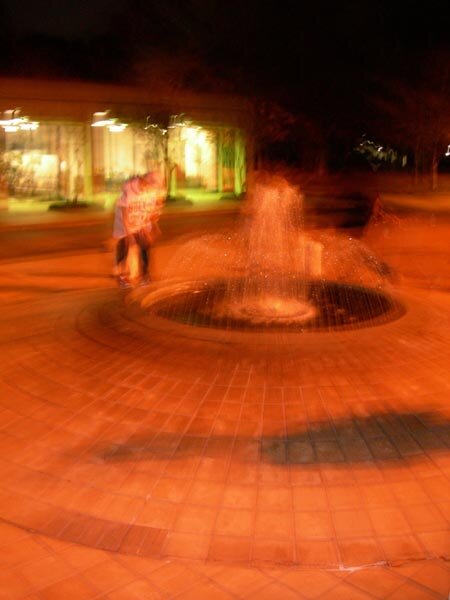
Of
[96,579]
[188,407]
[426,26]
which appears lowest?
[96,579]

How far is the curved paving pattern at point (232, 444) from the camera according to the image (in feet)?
14.1

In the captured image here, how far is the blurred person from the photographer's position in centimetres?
1013

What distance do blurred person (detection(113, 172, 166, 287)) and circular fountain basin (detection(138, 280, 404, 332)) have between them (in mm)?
1355

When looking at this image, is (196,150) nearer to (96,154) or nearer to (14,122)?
(96,154)

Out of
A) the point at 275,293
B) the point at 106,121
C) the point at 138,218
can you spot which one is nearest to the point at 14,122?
the point at 106,121

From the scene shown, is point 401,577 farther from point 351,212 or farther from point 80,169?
point 80,169

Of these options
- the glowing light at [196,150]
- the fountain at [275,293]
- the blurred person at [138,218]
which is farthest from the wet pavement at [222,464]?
the glowing light at [196,150]

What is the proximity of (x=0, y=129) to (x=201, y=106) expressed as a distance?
8.54m

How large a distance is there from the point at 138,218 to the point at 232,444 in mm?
5698

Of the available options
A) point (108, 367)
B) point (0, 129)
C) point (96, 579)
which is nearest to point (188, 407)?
point (108, 367)

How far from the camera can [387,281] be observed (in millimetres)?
12180

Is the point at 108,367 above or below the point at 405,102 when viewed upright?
below

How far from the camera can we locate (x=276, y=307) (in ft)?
29.2

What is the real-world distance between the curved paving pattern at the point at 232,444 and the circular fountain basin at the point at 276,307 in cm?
99
